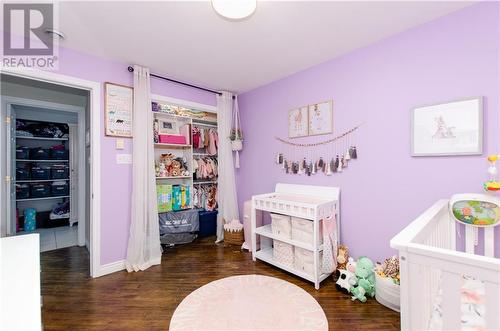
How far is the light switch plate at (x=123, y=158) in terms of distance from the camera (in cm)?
251

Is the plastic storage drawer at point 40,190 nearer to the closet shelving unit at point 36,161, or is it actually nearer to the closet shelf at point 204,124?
the closet shelving unit at point 36,161

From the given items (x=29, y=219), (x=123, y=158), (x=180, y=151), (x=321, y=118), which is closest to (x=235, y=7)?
(x=321, y=118)

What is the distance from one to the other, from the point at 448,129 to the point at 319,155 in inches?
45.5

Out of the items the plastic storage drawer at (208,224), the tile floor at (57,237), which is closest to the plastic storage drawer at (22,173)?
the tile floor at (57,237)

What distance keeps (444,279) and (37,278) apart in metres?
1.53

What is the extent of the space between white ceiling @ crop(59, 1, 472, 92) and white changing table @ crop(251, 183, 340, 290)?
1.52 meters

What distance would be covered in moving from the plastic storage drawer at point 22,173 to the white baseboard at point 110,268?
307 centimetres

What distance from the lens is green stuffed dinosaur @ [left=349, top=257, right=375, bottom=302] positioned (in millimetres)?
1879

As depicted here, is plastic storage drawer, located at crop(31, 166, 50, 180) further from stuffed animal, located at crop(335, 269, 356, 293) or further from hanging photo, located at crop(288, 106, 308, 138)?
stuffed animal, located at crop(335, 269, 356, 293)

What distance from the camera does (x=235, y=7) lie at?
1.50m

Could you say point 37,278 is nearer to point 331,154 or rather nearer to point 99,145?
point 99,145

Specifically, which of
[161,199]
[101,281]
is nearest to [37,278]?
[101,281]

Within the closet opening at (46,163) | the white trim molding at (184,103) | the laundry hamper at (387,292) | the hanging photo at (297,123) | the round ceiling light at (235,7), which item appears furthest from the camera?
the closet opening at (46,163)

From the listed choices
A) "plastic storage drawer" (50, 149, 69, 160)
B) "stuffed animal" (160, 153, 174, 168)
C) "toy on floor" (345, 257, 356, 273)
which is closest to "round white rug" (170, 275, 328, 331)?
"toy on floor" (345, 257, 356, 273)
